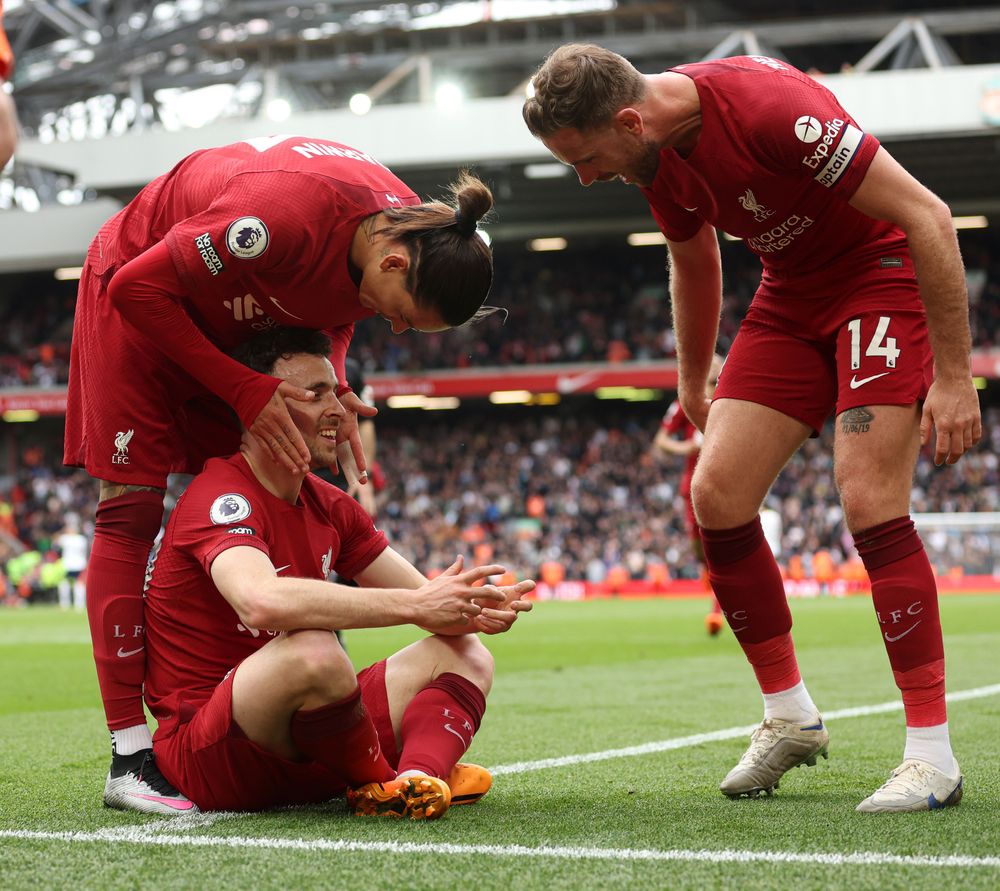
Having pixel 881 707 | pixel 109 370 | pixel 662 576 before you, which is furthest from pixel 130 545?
pixel 662 576

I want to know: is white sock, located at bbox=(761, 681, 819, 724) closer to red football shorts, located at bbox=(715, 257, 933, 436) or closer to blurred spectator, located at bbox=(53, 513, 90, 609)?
red football shorts, located at bbox=(715, 257, 933, 436)

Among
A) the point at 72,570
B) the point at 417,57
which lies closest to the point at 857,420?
the point at 72,570

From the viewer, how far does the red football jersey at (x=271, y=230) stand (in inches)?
130

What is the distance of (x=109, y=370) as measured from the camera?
3.65 meters

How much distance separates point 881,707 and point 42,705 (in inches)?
170

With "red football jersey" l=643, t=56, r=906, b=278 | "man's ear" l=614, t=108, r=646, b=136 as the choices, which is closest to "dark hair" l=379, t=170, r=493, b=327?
"man's ear" l=614, t=108, r=646, b=136

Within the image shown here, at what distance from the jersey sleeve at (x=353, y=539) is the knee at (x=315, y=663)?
594 mm

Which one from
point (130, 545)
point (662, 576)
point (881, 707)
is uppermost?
point (130, 545)

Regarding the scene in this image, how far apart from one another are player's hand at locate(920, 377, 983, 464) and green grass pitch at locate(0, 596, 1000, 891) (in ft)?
2.89

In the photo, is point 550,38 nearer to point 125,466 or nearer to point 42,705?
point 42,705

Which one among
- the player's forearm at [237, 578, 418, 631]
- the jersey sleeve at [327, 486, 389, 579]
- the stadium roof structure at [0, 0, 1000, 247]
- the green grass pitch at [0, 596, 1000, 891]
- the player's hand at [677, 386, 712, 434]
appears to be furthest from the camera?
the stadium roof structure at [0, 0, 1000, 247]

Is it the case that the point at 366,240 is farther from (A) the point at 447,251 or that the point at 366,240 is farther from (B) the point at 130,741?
(B) the point at 130,741

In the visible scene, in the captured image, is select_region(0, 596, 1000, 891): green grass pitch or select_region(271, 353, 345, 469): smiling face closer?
select_region(0, 596, 1000, 891): green grass pitch

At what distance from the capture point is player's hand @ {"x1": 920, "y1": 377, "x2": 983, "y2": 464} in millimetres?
3332
